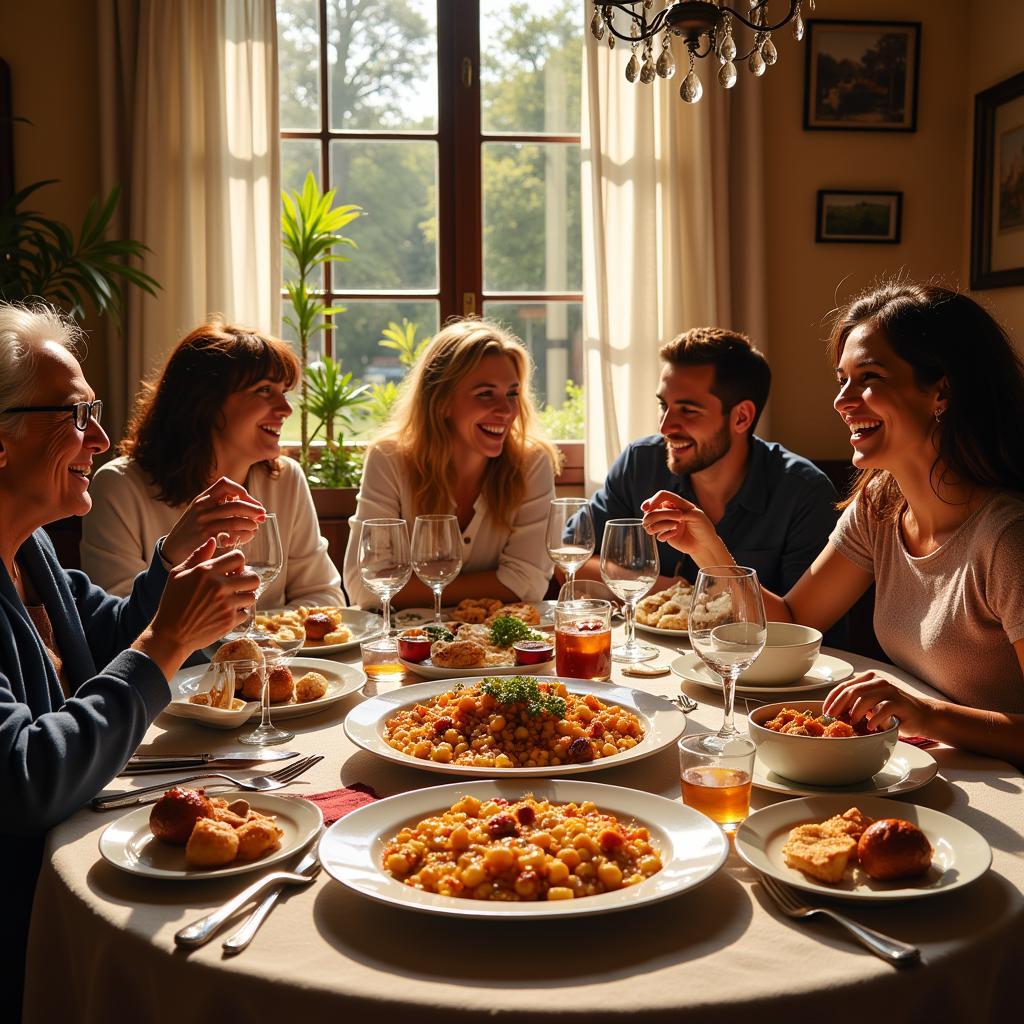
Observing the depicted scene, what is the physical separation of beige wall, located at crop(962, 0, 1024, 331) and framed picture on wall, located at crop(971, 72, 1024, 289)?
0.06 m

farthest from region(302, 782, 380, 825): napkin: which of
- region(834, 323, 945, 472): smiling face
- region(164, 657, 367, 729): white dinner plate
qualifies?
region(834, 323, 945, 472): smiling face

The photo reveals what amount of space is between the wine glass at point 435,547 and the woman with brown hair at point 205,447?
1.99 feet

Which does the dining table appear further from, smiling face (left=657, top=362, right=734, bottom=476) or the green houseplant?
the green houseplant

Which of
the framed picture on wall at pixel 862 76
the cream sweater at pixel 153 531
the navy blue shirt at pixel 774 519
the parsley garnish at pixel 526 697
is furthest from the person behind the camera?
the framed picture on wall at pixel 862 76

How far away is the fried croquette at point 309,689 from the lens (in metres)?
1.70

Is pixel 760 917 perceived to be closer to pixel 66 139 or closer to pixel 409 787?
pixel 409 787

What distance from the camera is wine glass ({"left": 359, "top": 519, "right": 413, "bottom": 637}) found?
192 centimetres

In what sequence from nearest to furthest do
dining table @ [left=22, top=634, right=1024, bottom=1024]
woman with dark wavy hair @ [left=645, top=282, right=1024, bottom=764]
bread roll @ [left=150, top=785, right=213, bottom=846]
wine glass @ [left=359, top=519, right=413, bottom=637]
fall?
dining table @ [left=22, top=634, right=1024, bottom=1024], bread roll @ [left=150, top=785, right=213, bottom=846], woman with dark wavy hair @ [left=645, top=282, right=1024, bottom=764], wine glass @ [left=359, top=519, right=413, bottom=637]

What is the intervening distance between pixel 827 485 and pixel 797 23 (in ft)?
3.90

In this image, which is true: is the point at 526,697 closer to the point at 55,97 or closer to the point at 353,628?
the point at 353,628

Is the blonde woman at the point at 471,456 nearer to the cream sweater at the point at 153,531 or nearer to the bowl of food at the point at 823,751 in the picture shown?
the cream sweater at the point at 153,531

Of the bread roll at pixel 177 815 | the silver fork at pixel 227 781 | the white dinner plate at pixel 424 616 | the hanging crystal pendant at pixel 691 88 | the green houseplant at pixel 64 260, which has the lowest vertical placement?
the silver fork at pixel 227 781

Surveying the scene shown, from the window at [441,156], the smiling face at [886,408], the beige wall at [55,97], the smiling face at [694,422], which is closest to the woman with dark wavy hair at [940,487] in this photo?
the smiling face at [886,408]

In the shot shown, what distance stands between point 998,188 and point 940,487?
3.03 metres
